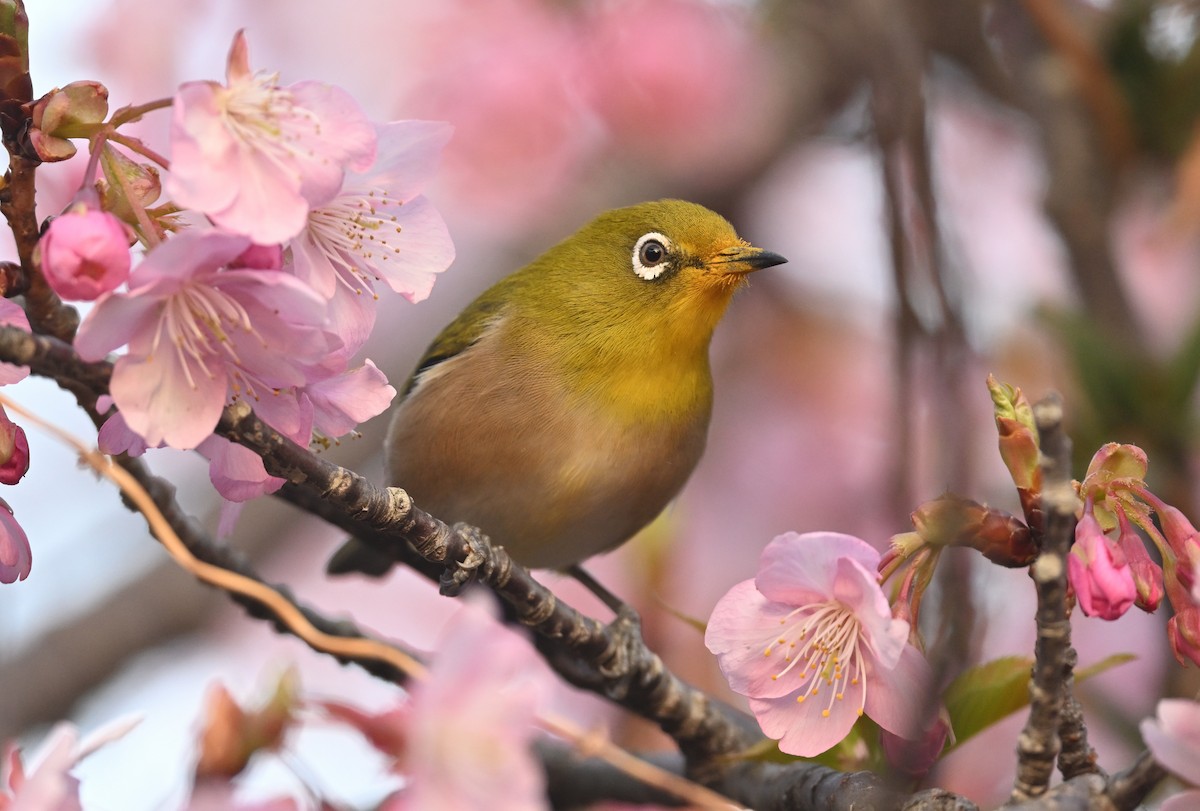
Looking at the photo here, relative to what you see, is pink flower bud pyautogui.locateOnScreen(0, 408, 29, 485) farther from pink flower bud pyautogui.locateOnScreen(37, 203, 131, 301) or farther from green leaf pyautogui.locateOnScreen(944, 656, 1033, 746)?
green leaf pyautogui.locateOnScreen(944, 656, 1033, 746)

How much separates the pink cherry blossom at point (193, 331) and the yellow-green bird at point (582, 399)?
154 cm

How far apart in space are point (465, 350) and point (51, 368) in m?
2.00

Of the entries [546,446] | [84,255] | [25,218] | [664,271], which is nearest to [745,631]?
[84,255]

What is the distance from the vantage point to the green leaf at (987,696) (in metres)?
1.94

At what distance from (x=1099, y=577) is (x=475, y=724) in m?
0.75

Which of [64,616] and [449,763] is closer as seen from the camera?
[449,763]

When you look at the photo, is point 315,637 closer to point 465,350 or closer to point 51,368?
point 51,368

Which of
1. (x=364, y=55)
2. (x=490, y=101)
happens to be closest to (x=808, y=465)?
(x=490, y=101)

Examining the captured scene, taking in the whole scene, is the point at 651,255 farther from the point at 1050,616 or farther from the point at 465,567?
the point at 1050,616

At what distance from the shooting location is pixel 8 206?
160 cm

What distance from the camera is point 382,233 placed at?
6.44ft

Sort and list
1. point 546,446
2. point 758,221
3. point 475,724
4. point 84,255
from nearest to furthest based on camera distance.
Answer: point 475,724 → point 84,255 → point 546,446 → point 758,221

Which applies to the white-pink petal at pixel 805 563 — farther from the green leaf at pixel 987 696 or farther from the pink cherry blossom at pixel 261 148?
the pink cherry blossom at pixel 261 148

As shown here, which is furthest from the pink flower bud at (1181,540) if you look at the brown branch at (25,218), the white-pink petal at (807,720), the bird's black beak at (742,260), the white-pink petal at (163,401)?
the bird's black beak at (742,260)
